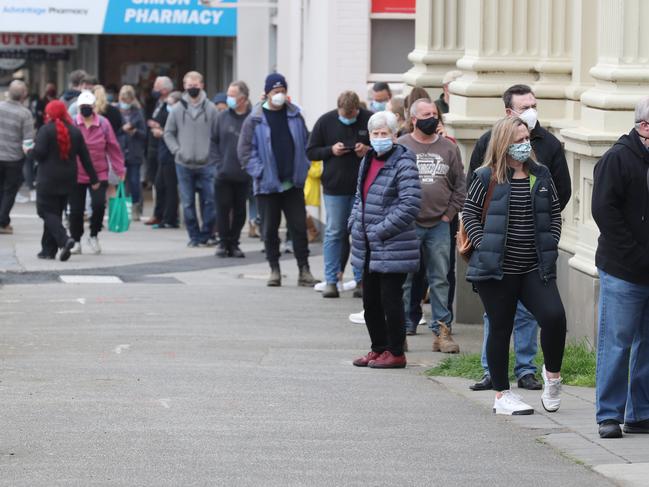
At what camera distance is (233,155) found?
18156mm

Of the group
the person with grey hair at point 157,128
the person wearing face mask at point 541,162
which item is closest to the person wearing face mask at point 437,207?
the person wearing face mask at point 541,162

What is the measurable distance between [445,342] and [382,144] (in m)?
1.73

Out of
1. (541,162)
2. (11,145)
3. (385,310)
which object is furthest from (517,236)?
(11,145)

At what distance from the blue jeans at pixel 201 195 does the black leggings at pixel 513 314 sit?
1106cm

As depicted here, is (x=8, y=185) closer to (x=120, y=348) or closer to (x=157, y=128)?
(x=157, y=128)

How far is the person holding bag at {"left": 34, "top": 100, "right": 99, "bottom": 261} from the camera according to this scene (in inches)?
683

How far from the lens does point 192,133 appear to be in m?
19.5

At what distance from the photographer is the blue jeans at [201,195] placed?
19672mm

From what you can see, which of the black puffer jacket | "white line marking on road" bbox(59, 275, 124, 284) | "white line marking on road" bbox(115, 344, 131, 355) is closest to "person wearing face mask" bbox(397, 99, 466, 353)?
"white line marking on road" bbox(115, 344, 131, 355)

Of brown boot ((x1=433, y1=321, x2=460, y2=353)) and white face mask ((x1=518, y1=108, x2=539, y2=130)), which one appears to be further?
brown boot ((x1=433, y1=321, x2=460, y2=353))

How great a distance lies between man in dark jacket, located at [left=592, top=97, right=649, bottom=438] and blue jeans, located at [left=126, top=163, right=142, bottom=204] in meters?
16.2

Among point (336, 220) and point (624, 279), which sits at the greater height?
point (624, 279)

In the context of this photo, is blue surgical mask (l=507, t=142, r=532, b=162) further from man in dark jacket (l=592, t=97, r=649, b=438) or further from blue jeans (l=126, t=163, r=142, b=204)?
blue jeans (l=126, t=163, r=142, b=204)

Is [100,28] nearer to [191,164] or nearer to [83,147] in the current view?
[191,164]
